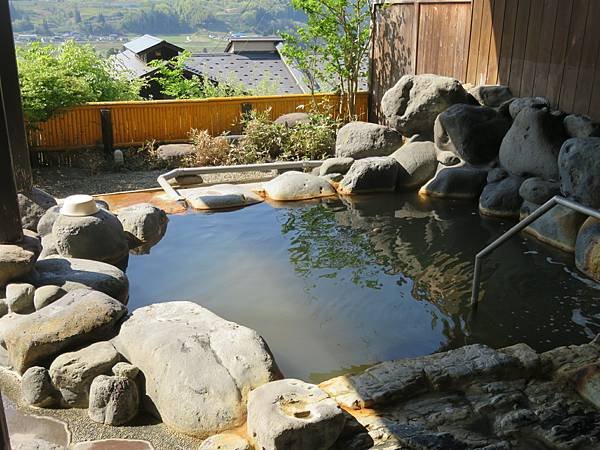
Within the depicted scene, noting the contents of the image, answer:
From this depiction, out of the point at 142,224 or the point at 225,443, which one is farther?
the point at 142,224

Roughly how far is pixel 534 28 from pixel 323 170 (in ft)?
11.2

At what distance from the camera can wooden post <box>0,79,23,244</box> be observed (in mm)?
4477

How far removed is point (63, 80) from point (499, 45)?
6.39 metres

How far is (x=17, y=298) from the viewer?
176 inches

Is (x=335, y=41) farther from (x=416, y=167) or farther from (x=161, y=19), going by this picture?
(x=161, y=19)

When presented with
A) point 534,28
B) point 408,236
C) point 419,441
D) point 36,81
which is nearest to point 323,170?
point 408,236

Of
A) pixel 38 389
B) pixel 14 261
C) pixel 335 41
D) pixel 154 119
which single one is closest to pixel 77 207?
pixel 14 261

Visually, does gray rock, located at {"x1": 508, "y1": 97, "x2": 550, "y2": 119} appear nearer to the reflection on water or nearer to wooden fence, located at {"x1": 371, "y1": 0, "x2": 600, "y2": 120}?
wooden fence, located at {"x1": 371, "y1": 0, "x2": 600, "y2": 120}

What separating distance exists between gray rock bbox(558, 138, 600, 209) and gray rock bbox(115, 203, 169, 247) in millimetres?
4462

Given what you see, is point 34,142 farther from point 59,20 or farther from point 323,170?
point 59,20

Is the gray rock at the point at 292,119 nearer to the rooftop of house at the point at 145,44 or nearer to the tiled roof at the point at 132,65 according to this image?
the tiled roof at the point at 132,65

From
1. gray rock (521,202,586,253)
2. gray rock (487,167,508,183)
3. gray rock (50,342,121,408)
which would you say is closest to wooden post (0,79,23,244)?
gray rock (50,342,121,408)

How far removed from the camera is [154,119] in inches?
404

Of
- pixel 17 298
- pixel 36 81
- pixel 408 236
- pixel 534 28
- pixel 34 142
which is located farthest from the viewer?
pixel 34 142
